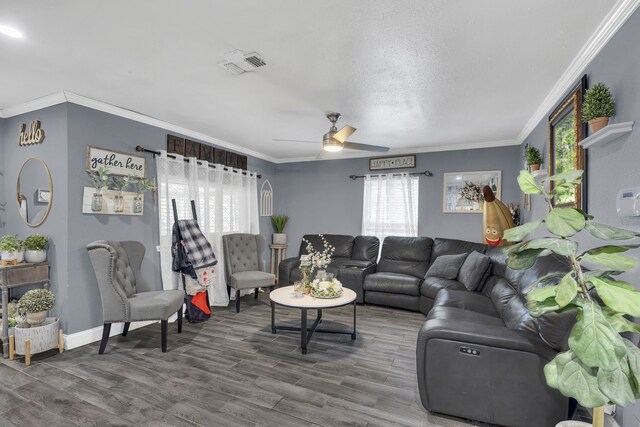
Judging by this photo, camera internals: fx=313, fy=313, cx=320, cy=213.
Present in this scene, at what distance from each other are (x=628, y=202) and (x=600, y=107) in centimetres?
62

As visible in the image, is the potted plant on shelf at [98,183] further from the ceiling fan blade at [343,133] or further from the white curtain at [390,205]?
the white curtain at [390,205]

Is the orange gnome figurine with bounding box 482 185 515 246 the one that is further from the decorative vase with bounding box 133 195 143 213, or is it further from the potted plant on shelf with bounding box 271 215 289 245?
the decorative vase with bounding box 133 195 143 213

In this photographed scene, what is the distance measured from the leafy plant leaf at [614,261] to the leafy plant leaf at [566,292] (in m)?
0.14

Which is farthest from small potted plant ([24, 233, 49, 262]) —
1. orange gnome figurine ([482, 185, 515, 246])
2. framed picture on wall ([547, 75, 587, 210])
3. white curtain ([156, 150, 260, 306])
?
orange gnome figurine ([482, 185, 515, 246])

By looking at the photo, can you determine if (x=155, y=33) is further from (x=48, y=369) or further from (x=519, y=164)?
(x=519, y=164)

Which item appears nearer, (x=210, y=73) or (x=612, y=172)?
(x=612, y=172)

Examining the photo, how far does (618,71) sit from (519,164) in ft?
9.98

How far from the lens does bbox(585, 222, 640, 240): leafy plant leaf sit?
1.25 m

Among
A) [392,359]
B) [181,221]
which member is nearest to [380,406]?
[392,359]

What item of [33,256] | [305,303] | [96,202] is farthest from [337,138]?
[33,256]

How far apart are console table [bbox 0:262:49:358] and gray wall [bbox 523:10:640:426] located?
15.3 ft

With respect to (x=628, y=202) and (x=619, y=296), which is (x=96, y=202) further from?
(x=628, y=202)

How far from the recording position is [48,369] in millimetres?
2703

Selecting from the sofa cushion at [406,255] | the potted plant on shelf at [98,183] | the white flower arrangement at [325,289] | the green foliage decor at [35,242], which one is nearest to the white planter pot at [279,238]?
the sofa cushion at [406,255]
